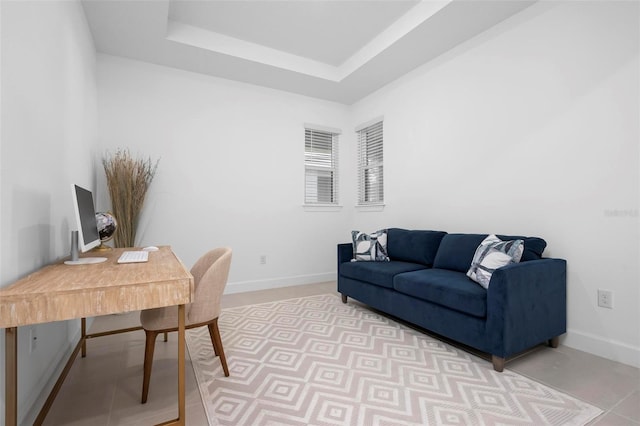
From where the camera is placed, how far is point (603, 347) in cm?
216

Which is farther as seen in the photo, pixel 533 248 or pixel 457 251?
pixel 457 251

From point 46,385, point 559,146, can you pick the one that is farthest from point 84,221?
point 559,146

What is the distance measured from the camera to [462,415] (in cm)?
152

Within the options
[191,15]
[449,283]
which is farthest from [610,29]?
[191,15]

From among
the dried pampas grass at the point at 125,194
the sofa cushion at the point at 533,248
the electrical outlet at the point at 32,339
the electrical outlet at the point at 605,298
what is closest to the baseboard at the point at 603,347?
the electrical outlet at the point at 605,298

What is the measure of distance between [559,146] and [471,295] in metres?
1.43

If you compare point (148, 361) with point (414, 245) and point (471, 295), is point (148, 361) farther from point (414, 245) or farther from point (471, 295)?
point (414, 245)

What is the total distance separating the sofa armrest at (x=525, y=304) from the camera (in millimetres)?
1914

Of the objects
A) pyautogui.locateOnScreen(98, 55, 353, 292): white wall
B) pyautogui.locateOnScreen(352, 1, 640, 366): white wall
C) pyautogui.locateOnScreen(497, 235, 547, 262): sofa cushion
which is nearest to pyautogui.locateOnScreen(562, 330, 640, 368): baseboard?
pyautogui.locateOnScreen(352, 1, 640, 366): white wall

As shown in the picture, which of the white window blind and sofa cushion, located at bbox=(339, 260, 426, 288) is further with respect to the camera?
the white window blind

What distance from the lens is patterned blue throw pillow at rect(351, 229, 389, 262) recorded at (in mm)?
3406

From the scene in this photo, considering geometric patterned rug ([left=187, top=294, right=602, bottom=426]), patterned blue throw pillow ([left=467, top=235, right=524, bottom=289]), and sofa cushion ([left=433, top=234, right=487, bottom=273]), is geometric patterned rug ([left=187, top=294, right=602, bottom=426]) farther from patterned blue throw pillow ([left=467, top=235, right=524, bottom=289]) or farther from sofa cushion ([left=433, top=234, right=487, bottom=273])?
sofa cushion ([left=433, top=234, right=487, bottom=273])

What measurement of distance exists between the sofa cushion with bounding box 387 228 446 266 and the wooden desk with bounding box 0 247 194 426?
244 cm

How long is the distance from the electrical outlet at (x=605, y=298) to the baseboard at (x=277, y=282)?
3.15 metres
